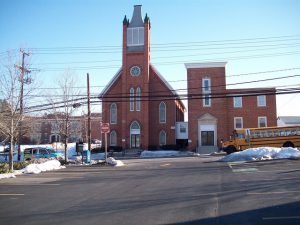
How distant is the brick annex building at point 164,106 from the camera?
48.2 metres

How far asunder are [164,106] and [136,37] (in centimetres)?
1087

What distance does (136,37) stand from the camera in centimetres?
5212

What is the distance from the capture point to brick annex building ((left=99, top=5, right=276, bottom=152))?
48156 millimetres

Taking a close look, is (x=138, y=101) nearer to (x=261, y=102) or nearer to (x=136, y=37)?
(x=136, y=37)

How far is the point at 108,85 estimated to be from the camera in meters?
53.3

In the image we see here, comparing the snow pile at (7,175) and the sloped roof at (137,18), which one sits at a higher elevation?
the sloped roof at (137,18)

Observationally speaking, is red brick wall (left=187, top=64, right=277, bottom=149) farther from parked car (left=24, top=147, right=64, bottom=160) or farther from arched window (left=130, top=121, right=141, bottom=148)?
parked car (left=24, top=147, right=64, bottom=160)

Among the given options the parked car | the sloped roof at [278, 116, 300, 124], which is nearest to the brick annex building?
the parked car

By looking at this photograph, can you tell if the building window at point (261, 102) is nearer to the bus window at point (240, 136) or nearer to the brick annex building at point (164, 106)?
the brick annex building at point (164, 106)

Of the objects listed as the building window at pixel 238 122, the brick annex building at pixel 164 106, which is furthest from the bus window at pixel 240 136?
the building window at pixel 238 122

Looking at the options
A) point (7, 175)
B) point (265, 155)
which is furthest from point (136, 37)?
point (7, 175)

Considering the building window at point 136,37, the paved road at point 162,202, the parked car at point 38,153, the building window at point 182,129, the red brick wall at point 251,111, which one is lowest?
the paved road at point 162,202

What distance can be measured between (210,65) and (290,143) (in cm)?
1610

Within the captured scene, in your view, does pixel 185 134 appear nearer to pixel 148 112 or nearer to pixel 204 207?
pixel 148 112
